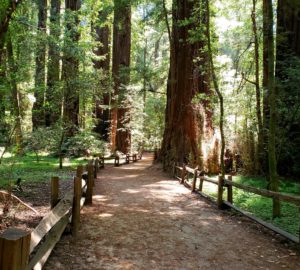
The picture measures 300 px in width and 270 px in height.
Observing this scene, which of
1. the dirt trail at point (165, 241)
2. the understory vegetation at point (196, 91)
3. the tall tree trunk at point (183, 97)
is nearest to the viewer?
the dirt trail at point (165, 241)

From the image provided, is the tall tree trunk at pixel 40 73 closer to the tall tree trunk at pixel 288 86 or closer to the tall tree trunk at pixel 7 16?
the tall tree trunk at pixel 7 16

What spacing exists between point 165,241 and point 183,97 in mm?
12077

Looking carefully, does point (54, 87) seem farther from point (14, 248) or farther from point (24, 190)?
point (14, 248)

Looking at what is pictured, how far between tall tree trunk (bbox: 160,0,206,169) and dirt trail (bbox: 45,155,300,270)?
7.03 metres

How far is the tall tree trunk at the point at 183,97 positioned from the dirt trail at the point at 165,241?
703cm

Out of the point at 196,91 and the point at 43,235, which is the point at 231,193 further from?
the point at 196,91

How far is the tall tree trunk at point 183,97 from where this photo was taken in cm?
1677

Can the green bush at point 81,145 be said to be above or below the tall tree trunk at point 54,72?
below

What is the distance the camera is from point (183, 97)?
17.7m

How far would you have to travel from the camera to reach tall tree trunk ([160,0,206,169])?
55.0ft

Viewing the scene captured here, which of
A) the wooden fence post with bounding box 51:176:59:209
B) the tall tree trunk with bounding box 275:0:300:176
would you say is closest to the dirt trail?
the wooden fence post with bounding box 51:176:59:209

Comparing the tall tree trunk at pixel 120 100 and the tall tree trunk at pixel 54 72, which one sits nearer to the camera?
the tall tree trunk at pixel 54 72

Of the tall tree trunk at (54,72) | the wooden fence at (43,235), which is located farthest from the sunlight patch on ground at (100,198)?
the tall tree trunk at (54,72)

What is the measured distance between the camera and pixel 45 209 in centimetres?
792
